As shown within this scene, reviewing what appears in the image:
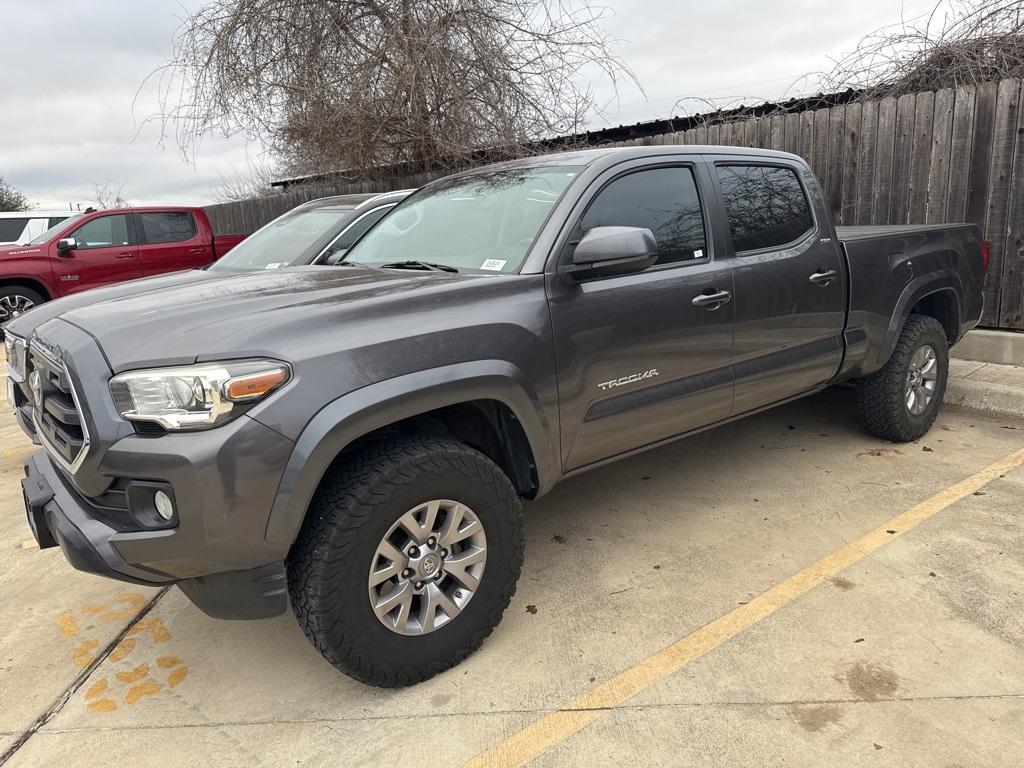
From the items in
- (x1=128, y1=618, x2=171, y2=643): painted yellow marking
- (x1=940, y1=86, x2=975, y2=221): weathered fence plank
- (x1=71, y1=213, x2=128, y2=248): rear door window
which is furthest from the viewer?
(x1=71, y1=213, x2=128, y2=248): rear door window

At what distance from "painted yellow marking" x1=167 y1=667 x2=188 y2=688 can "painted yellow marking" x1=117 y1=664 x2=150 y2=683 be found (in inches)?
4.1

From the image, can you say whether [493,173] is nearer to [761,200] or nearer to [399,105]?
[761,200]

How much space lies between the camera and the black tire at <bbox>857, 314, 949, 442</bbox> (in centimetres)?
457

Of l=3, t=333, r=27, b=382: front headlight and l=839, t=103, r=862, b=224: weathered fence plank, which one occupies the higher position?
l=839, t=103, r=862, b=224: weathered fence plank

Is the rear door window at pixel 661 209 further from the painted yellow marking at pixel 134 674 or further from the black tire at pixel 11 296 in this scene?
the black tire at pixel 11 296

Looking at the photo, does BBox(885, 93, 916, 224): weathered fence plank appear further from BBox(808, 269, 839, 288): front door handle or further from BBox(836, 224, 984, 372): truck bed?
BBox(808, 269, 839, 288): front door handle

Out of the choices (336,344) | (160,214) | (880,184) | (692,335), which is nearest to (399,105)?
(160,214)

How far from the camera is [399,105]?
10273mm

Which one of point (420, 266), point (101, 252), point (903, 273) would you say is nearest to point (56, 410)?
point (420, 266)

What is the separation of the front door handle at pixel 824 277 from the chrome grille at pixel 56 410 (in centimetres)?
341

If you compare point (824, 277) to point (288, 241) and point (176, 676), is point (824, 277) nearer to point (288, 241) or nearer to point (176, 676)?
point (176, 676)

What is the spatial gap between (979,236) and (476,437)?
4155mm

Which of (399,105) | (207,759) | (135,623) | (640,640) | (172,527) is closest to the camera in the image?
(172,527)

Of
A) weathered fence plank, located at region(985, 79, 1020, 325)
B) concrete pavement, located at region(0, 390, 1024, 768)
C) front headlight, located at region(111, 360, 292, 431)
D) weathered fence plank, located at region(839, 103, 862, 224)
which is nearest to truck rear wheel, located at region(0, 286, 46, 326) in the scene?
concrete pavement, located at region(0, 390, 1024, 768)
